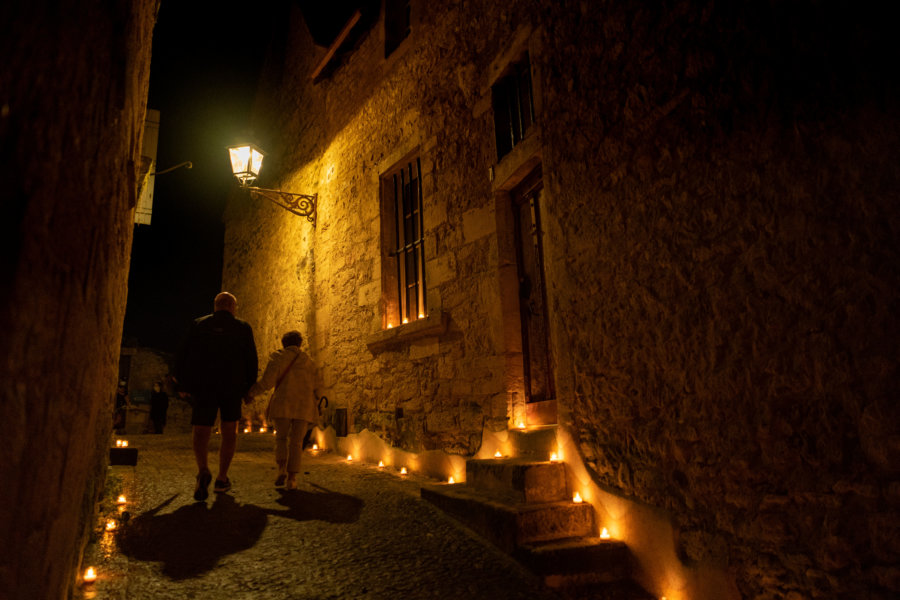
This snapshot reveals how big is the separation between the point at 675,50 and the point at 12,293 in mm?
2809

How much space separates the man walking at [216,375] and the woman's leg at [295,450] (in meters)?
0.43

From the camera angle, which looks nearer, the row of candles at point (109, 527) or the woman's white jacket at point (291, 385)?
the row of candles at point (109, 527)

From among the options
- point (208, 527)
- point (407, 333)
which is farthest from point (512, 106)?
point (208, 527)

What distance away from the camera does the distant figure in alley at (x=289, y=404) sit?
437 centimetres

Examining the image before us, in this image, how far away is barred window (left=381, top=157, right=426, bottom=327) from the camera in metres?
5.97

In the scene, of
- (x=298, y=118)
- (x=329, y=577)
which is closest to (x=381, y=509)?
(x=329, y=577)

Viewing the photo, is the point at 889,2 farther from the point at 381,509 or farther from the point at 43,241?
the point at 381,509

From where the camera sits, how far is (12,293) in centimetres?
123

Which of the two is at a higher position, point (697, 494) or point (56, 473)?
point (56, 473)

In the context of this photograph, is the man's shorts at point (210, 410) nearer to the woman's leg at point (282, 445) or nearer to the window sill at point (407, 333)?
the woman's leg at point (282, 445)

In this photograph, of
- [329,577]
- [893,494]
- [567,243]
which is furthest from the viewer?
[567,243]

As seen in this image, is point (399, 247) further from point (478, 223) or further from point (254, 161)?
point (254, 161)

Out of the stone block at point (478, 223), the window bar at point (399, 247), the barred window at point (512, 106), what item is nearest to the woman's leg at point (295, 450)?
the window bar at point (399, 247)

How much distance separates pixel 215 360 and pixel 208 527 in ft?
4.17
